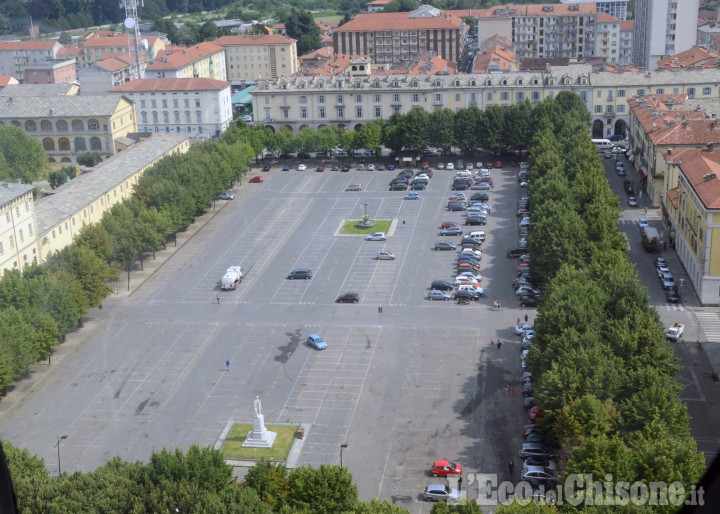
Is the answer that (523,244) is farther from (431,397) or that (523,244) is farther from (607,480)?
(607,480)

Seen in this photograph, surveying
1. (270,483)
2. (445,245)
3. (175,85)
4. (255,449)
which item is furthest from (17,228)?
(175,85)

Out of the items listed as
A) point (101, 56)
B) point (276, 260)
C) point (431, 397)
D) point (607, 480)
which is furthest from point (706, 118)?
point (101, 56)

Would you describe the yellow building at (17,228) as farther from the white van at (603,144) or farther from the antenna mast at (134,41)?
the antenna mast at (134,41)

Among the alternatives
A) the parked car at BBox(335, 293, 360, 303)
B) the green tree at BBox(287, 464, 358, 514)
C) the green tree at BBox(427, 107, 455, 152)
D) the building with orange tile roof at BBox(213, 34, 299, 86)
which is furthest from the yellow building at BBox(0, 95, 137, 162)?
the green tree at BBox(287, 464, 358, 514)

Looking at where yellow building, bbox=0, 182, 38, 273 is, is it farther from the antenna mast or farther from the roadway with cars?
the antenna mast

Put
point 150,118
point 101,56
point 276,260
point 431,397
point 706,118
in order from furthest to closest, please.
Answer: point 101,56 → point 150,118 → point 706,118 → point 276,260 → point 431,397

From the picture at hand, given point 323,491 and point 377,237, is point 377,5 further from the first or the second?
point 323,491

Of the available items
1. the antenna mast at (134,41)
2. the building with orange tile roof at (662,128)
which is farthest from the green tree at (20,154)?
the building with orange tile roof at (662,128)
